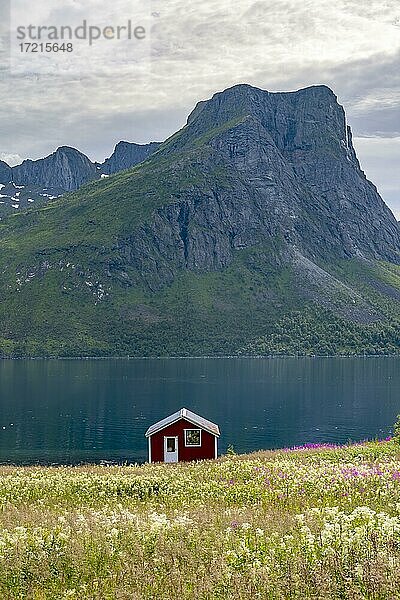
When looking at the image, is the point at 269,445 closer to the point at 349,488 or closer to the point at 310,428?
the point at 310,428

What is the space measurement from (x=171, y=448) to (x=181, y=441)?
1.04 metres

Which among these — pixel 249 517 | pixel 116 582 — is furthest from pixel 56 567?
pixel 249 517

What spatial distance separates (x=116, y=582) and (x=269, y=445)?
99.7 meters

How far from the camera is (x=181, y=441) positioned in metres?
61.3

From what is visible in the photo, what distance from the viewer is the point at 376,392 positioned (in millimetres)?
187000

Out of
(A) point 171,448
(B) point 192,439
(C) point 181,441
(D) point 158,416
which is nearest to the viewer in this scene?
(A) point 171,448

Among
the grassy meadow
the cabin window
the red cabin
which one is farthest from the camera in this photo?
the cabin window

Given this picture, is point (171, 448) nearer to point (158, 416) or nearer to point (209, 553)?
point (209, 553)

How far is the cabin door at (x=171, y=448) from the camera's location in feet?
199

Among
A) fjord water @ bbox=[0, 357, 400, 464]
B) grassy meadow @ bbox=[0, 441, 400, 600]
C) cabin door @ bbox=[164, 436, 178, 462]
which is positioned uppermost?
grassy meadow @ bbox=[0, 441, 400, 600]

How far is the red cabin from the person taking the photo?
199 ft

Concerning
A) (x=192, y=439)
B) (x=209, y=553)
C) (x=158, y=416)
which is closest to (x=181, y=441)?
(x=192, y=439)

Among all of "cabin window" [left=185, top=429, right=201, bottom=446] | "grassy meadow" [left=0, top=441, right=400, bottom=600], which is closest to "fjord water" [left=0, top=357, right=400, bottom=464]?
"cabin window" [left=185, top=429, right=201, bottom=446]

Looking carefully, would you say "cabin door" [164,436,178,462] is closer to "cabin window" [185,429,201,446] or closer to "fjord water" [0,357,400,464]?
"cabin window" [185,429,201,446]
